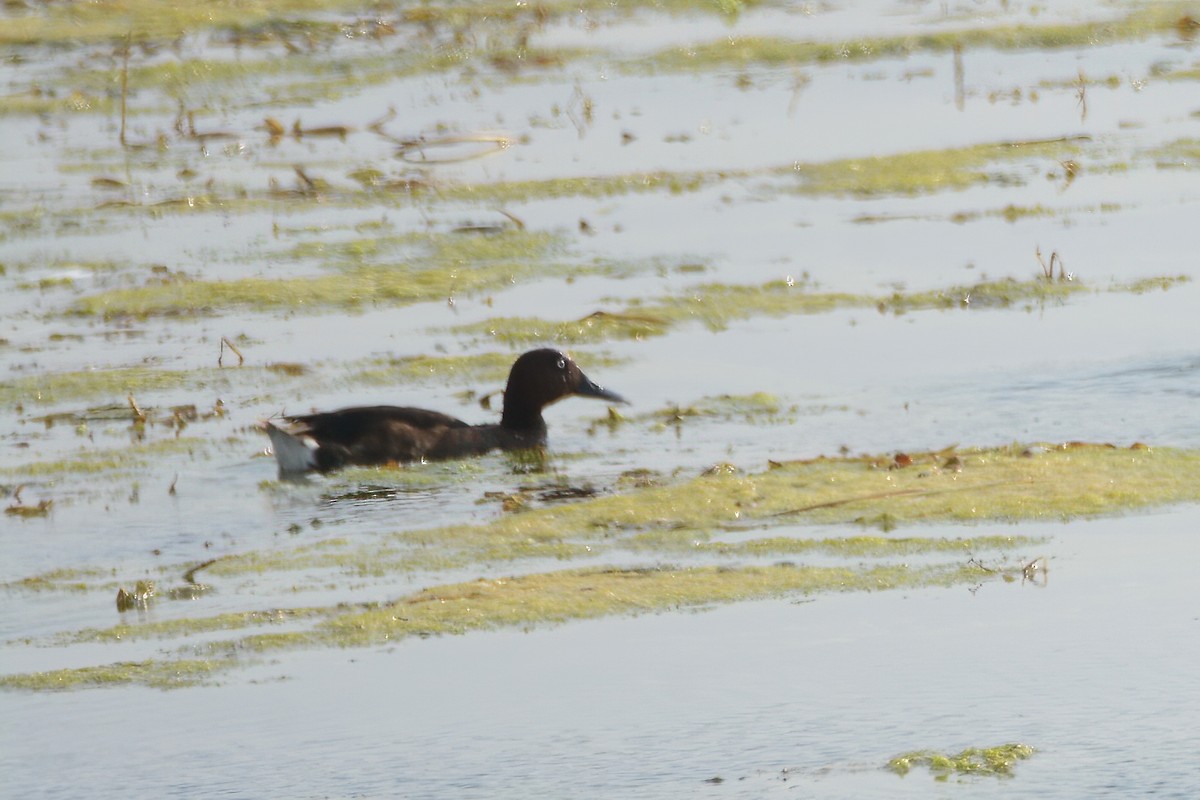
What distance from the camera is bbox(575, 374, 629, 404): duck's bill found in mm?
9234

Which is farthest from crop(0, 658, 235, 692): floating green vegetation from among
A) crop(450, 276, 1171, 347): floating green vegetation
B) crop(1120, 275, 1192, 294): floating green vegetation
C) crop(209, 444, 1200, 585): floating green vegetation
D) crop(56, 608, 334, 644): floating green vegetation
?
crop(1120, 275, 1192, 294): floating green vegetation

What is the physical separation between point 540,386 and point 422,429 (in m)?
0.67

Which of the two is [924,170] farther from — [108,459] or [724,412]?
[108,459]

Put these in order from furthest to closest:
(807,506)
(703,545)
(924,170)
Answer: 1. (924,170)
2. (807,506)
3. (703,545)

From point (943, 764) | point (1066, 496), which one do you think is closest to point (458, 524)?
point (1066, 496)

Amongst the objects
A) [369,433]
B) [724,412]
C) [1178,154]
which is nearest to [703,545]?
[724,412]

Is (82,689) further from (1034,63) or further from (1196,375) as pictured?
(1034,63)

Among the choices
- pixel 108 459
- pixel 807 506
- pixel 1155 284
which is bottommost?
pixel 807 506

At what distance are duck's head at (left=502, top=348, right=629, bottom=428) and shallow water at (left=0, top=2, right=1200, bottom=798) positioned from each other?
19cm

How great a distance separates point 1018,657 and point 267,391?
471cm

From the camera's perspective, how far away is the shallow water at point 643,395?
5207 mm

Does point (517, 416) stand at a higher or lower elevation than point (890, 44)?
lower

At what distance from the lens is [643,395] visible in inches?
371

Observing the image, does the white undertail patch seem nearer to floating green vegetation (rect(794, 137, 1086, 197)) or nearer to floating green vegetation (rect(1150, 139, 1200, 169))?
floating green vegetation (rect(794, 137, 1086, 197))
